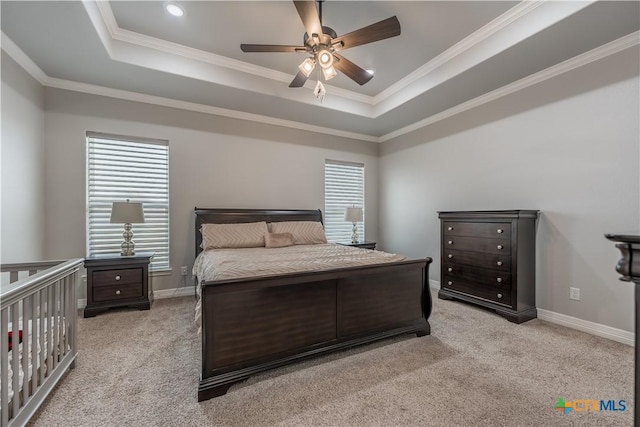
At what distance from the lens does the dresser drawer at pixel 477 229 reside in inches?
120

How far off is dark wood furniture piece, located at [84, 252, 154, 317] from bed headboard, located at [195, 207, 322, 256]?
2.50 feet

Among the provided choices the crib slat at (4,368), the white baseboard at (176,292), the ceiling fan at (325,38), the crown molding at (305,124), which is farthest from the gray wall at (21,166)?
the ceiling fan at (325,38)

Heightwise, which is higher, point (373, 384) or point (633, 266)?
point (633, 266)

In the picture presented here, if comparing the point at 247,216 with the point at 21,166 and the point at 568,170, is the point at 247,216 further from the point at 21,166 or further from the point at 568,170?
the point at 568,170

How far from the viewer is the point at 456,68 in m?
3.11

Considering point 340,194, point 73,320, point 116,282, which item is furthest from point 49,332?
point 340,194

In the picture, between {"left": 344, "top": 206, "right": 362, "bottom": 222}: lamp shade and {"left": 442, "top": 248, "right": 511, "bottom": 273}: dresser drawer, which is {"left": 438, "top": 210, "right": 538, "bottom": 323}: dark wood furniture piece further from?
{"left": 344, "top": 206, "right": 362, "bottom": 222}: lamp shade

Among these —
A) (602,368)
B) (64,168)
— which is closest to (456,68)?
(602,368)

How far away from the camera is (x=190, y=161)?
3934mm

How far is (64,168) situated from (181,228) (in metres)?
1.46

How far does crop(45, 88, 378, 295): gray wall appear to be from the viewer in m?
3.31

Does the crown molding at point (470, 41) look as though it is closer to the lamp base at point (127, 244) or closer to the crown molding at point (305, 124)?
the crown molding at point (305, 124)

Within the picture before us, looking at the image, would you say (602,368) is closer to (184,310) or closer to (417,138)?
(417,138)

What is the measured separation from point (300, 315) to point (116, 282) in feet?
8.05
